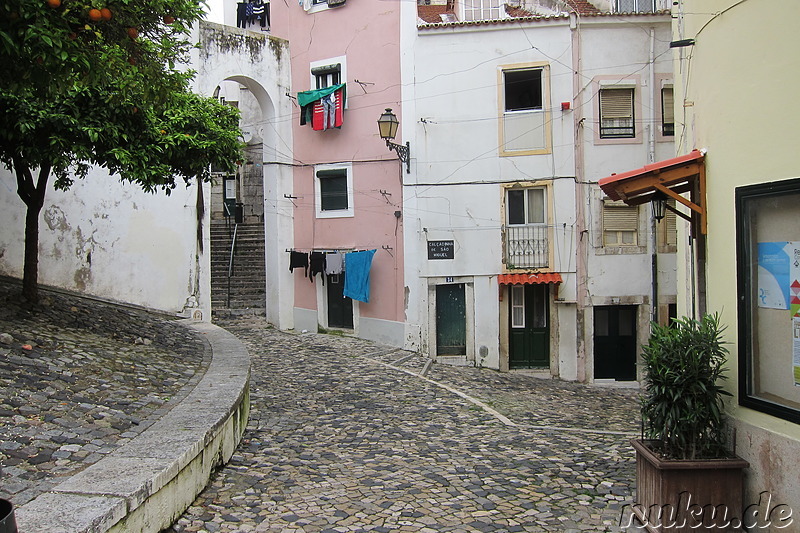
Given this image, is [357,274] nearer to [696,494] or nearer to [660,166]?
[660,166]

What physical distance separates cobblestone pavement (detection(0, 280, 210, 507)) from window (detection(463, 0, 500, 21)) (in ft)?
38.1

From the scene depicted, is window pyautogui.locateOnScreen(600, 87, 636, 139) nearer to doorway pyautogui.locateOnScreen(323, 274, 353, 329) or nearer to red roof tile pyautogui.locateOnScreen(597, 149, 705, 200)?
doorway pyautogui.locateOnScreen(323, 274, 353, 329)

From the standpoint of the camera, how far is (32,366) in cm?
724

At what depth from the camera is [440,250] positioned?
54.5 feet

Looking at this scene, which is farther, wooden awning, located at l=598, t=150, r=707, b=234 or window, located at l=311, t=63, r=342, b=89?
window, located at l=311, t=63, r=342, b=89

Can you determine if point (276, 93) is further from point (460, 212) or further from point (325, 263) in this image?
point (460, 212)

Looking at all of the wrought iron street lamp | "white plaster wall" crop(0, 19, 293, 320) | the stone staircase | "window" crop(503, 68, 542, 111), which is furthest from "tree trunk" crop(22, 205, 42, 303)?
"window" crop(503, 68, 542, 111)

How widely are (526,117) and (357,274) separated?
5730 mm

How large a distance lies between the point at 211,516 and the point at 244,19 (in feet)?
61.2

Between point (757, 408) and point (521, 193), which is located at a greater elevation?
Result: point (521, 193)

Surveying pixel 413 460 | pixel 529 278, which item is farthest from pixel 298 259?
pixel 413 460

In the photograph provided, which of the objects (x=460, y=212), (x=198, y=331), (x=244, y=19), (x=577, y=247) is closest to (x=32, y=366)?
(x=198, y=331)

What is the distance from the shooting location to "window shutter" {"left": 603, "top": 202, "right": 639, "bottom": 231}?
1634 centimetres

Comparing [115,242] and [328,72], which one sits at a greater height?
[328,72]
